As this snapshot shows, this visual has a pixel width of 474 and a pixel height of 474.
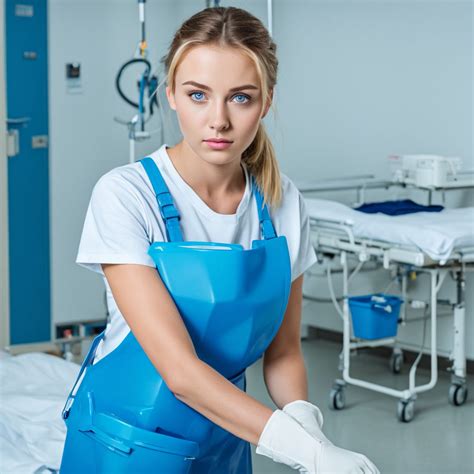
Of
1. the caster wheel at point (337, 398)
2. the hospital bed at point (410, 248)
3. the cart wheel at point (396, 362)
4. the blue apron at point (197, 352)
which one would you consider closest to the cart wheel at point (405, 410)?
the hospital bed at point (410, 248)

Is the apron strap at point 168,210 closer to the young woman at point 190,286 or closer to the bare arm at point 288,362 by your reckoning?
the young woman at point 190,286

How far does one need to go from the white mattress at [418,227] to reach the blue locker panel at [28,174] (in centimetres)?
144

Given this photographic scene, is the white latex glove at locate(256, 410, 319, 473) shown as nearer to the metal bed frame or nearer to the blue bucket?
the metal bed frame

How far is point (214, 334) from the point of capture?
1321mm

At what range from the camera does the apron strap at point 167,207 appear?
4.39 ft

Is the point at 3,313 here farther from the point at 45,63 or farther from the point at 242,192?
the point at 242,192

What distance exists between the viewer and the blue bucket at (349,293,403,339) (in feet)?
12.3

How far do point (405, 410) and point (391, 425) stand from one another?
0.27ft

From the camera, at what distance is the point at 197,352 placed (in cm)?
134

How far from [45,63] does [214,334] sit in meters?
3.43

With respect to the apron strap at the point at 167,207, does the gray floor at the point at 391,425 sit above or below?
below

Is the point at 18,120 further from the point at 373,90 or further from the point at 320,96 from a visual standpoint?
the point at 373,90

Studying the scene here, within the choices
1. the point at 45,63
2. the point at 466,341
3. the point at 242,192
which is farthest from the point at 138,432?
the point at 45,63

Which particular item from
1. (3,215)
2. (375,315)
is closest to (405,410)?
(375,315)
